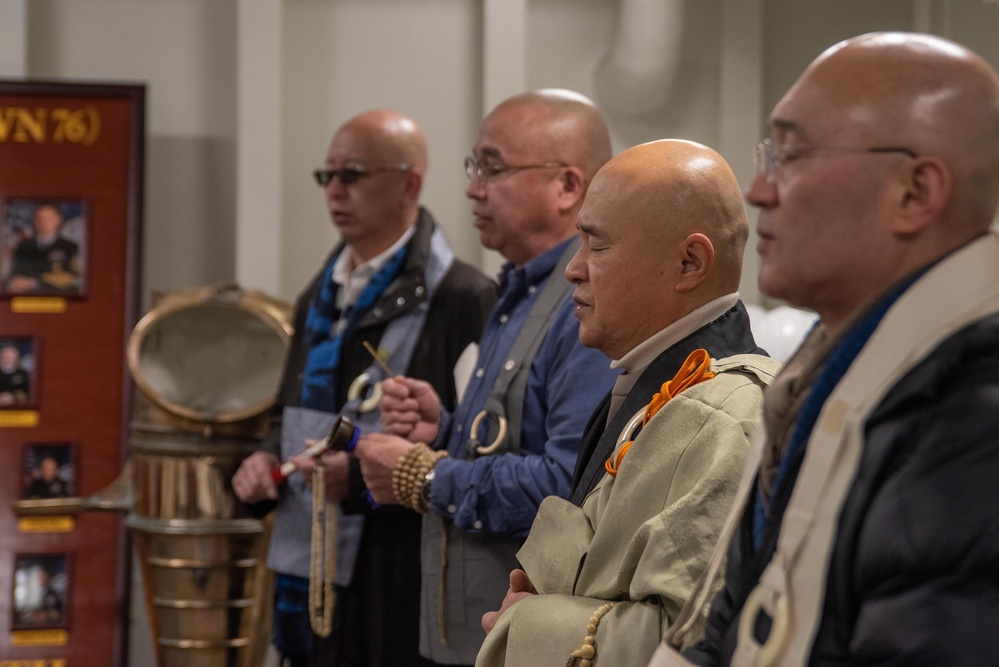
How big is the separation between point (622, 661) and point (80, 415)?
138 inches

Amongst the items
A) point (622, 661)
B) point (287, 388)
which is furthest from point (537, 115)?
point (622, 661)

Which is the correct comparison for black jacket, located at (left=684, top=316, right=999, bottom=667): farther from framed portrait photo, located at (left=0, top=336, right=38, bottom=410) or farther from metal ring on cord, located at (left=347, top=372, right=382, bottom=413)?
framed portrait photo, located at (left=0, top=336, right=38, bottom=410)

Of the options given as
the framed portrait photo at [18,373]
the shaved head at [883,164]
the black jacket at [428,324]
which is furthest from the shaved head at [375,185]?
the shaved head at [883,164]

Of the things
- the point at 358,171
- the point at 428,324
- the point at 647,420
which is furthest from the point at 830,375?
the point at 358,171

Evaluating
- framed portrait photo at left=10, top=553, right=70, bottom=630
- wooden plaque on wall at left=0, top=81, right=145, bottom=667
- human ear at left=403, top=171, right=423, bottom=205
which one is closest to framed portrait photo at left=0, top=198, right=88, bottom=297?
wooden plaque on wall at left=0, top=81, right=145, bottom=667

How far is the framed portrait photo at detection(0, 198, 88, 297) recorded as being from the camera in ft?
15.0

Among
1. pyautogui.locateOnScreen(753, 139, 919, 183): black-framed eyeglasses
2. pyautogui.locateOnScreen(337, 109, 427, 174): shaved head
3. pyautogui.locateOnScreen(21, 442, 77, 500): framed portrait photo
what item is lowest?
pyautogui.locateOnScreen(21, 442, 77, 500): framed portrait photo

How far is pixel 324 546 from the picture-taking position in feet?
10.6

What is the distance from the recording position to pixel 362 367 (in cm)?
330

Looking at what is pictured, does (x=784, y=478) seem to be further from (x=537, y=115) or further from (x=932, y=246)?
(x=537, y=115)

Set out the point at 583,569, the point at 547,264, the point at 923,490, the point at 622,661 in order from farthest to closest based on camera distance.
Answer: the point at 547,264, the point at 583,569, the point at 622,661, the point at 923,490

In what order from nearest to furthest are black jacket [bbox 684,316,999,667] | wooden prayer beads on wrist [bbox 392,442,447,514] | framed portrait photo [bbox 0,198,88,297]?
black jacket [bbox 684,316,999,667], wooden prayer beads on wrist [bbox 392,442,447,514], framed portrait photo [bbox 0,198,88,297]

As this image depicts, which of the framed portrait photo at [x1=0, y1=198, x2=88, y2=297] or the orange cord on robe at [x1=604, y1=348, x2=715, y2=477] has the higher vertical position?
the framed portrait photo at [x1=0, y1=198, x2=88, y2=297]

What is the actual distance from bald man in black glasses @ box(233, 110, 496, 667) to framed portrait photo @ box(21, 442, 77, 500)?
53.5 inches
